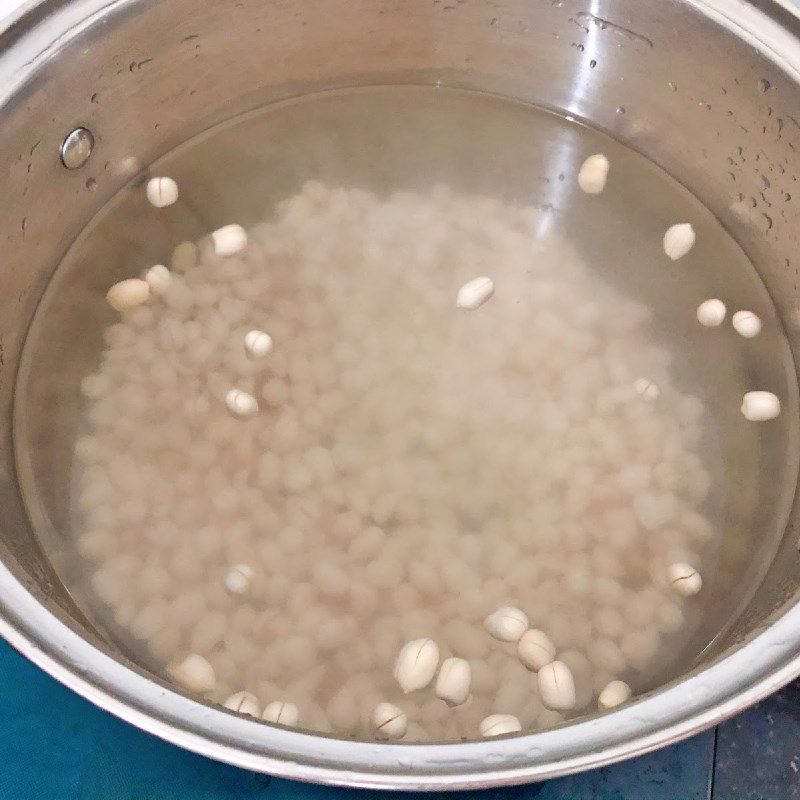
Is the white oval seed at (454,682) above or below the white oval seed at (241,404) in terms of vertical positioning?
below

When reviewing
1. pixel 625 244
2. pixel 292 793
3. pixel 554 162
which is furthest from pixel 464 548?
pixel 554 162

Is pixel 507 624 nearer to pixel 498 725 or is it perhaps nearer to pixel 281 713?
pixel 498 725

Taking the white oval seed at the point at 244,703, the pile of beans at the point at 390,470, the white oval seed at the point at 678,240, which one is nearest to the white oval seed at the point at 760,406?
the pile of beans at the point at 390,470

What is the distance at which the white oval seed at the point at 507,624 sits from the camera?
0.93 metres

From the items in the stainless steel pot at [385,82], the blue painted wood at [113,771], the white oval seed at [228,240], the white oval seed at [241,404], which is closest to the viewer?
the stainless steel pot at [385,82]

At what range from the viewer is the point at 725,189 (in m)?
1.20

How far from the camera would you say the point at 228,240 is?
116 cm

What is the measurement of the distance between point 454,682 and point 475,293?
1.73 feet

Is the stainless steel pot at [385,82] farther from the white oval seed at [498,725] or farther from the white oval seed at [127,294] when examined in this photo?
the white oval seed at [498,725]

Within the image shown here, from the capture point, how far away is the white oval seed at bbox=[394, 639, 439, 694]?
0.88 m

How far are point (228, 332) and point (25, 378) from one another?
0.89ft

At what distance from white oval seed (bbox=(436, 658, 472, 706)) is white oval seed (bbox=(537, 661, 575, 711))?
8 centimetres

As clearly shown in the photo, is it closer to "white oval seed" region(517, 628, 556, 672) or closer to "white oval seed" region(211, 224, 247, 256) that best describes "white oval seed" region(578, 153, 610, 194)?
"white oval seed" region(211, 224, 247, 256)

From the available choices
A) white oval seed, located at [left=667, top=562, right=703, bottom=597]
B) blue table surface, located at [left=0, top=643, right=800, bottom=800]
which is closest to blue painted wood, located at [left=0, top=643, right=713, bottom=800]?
blue table surface, located at [left=0, top=643, right=800, bottom=800]
